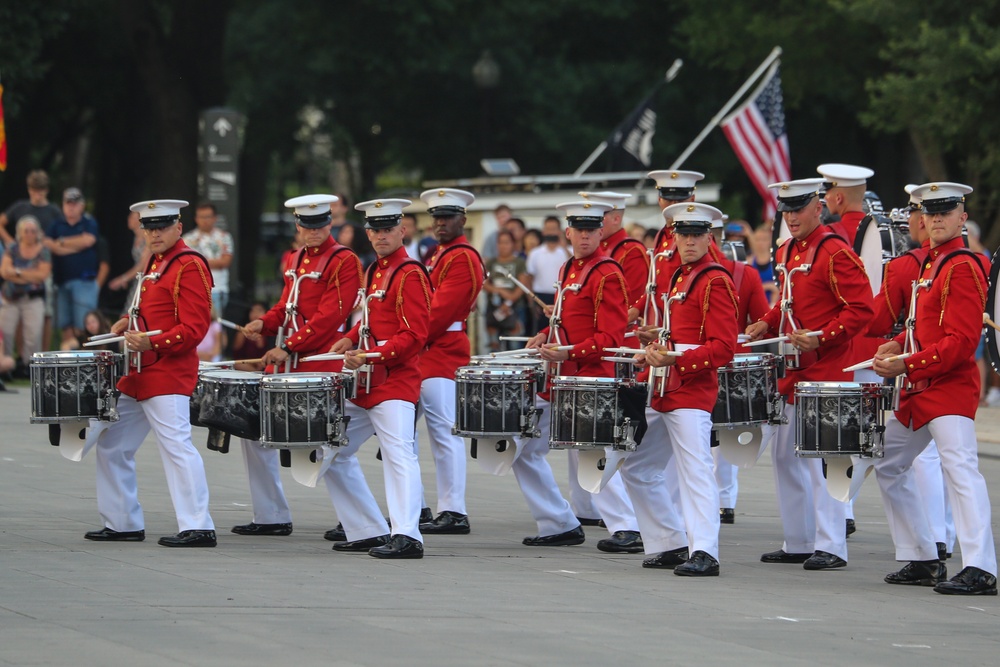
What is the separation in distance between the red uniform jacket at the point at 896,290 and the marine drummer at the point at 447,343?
273 centimetres

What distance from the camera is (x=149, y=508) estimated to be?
41.0ft

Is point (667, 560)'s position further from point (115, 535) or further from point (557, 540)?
point (115, 535)

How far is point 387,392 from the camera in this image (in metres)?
10.6

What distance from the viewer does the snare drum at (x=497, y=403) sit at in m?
11.0

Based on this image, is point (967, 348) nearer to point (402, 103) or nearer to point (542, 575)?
point (542, 575)

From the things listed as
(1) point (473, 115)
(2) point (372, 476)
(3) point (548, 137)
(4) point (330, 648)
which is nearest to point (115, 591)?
(4) point (330, 648)

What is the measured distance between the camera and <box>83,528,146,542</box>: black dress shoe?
1095 centimetres

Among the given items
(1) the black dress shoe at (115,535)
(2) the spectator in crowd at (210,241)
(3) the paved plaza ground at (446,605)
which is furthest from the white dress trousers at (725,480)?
(2) the spectator in crowd at (210,241)

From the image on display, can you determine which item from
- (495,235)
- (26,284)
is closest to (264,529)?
(26,284)

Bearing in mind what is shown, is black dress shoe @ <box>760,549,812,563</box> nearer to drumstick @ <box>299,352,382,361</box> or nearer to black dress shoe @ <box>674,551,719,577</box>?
black dress shoe @ <box>674,551,719,577</box>

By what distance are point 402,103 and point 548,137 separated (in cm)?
375

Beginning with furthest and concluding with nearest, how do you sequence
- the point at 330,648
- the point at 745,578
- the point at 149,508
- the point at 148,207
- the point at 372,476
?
the point at 372,476 → the point at 149,508 → the point at 148,207 → the point at 745,578 → the point at 330,648

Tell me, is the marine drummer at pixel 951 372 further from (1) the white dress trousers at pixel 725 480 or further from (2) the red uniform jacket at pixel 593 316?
(1) the white dress trousers at pixel 725 480

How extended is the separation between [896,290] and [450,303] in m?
3.02
